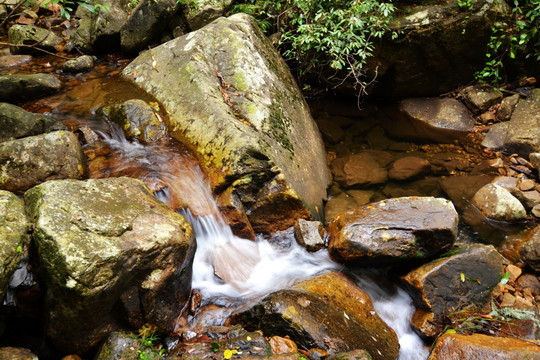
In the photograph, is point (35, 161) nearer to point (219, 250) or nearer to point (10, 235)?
point (10, 235)

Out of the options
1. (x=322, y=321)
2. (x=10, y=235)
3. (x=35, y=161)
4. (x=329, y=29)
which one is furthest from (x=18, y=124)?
(x=329, y=29)

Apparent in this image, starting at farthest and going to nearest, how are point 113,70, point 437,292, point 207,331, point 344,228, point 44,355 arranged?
point 113,70, point 344,228, point 437,292, point 207,331, point 44,355

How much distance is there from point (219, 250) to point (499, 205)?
4070 mm

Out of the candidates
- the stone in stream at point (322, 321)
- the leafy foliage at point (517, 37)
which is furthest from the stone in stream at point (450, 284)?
the leafy foliage at point (517, 37)

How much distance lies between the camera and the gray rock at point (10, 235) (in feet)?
8.05

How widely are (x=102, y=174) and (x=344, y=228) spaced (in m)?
3.02

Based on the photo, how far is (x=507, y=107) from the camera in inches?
260

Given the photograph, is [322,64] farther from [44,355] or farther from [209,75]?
[44,355]

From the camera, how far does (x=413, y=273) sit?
3938 millimetres

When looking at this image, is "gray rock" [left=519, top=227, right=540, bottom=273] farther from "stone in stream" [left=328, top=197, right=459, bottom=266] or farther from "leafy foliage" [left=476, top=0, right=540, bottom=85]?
"leafy foliage" [left=476, top=0, right=540, bottom=85]

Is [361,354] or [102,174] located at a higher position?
[102,174]

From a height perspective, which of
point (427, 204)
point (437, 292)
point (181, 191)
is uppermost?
point (181, 191)

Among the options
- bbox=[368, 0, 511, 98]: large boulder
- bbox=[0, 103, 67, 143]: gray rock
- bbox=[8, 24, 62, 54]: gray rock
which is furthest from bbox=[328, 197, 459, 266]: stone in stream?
bbox=[8, 24, 62, 54]: gray rock

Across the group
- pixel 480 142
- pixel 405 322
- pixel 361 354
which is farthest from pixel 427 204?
pixel 480 142
